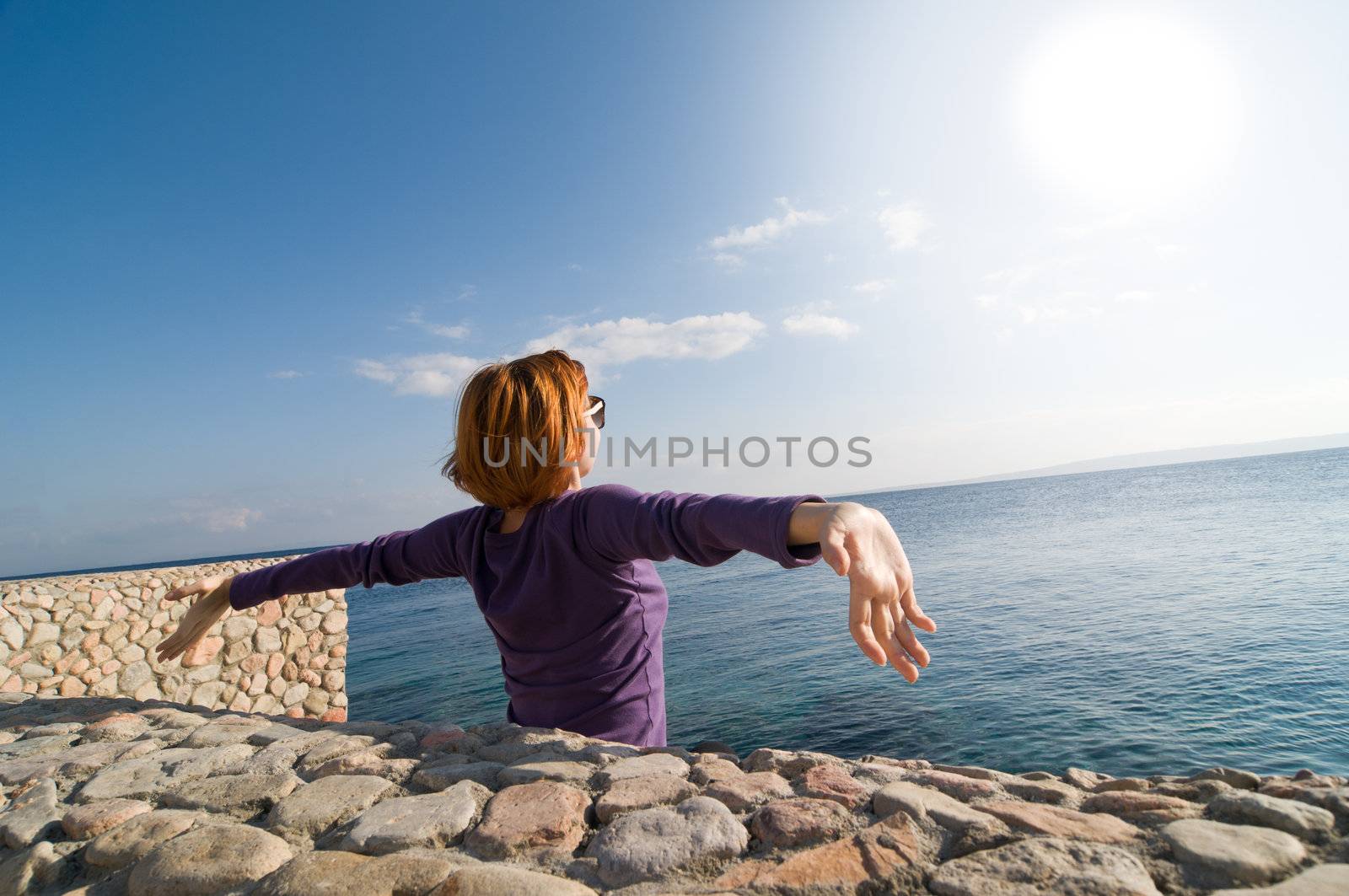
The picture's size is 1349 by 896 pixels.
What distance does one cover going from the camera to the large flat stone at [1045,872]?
1.09 metres

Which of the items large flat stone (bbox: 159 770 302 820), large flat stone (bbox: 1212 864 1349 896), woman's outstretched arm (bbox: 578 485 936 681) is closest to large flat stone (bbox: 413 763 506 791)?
large flat stone (bbox: 159 770 302 820)

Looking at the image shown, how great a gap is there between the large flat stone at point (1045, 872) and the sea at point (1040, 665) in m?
6.04

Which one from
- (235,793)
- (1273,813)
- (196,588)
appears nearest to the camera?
(1273,813)

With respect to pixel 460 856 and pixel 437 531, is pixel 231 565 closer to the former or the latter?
pixel 437 531

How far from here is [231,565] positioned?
6.79 m

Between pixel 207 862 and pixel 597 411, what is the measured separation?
5.28 feet

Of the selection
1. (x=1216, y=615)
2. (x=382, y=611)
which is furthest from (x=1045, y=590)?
(x=382, y=611)

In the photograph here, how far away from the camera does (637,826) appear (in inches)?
61.3

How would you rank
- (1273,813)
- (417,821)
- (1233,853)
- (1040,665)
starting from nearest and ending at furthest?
1. (1233,853)
2. (1273,813)
3. (417,821)
4. (1040,665)

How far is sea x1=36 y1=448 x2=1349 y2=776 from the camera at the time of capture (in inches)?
265

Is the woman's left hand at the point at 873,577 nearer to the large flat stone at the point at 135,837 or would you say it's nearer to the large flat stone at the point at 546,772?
the large flat stone at the point at 546,772

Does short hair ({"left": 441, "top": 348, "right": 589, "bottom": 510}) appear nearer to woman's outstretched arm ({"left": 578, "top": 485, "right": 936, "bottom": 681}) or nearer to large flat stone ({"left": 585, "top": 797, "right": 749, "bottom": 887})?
woman's outstretched arm ({"left": 578, "top": 485, "right": 936, "bottom": 681})

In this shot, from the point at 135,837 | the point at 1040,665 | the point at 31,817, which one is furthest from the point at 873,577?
the point at 1040,665

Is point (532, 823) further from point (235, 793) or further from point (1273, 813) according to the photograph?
point (1273, 813)
